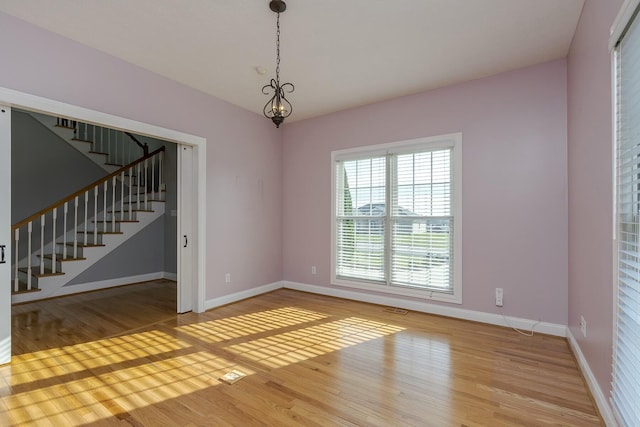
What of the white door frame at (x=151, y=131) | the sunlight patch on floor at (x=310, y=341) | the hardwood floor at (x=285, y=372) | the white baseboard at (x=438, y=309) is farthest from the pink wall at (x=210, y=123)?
the sunlight patch on floor at (x=310, y=341)

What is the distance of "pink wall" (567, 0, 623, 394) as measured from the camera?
6.06ft

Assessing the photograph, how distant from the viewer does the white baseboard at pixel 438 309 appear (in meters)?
3.18

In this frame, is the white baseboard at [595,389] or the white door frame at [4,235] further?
the white door frame at [4,235]

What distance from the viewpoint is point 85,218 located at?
4.66m

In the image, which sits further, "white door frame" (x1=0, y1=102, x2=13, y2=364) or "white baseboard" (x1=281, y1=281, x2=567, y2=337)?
"white baseboard" (x1=281, y1=281, x2=567, y2=337)

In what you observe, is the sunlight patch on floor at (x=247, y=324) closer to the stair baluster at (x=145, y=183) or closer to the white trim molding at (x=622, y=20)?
the stair baluster at (x=145, y=183)

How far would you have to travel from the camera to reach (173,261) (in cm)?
601

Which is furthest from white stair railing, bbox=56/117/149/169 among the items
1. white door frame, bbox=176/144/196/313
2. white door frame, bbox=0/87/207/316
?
white door frame, bbox=0/87/207/316

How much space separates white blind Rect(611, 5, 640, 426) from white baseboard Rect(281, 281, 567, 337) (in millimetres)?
1630

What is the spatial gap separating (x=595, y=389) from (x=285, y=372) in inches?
85.4

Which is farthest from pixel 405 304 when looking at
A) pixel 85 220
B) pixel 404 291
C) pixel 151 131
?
pixel 85 220

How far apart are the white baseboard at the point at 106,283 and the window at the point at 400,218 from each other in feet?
12.4

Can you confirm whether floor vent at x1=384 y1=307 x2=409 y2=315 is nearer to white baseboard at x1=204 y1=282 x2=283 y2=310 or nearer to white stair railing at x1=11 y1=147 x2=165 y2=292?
white baseboard at x1=204 y1=282 x2=283 y2=310

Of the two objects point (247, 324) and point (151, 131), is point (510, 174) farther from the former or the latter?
point (151, 131)
